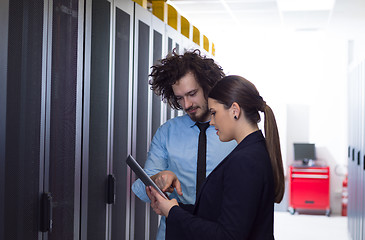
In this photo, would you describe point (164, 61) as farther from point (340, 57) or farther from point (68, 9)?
point (340, 57)

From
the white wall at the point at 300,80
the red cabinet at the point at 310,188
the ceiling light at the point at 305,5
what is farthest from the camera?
the white wall at the point at 300,80

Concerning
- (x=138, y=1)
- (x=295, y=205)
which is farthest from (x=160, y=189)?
(x=295, y=205)

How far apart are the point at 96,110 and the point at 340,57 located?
675 cm

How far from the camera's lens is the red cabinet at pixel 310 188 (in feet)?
26.1

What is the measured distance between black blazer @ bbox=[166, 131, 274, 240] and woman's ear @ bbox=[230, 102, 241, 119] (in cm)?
8

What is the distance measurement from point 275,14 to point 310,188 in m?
3.23

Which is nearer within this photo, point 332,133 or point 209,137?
point 209,137

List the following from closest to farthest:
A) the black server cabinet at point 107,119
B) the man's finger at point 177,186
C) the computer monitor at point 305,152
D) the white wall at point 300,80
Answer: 1. the man's finger at point 177,186
2. the black server cabinet at point 107,119
3. the computer monitor at point 305,152
4. the white wall at point 300,80

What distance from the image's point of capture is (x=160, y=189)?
6.35ft

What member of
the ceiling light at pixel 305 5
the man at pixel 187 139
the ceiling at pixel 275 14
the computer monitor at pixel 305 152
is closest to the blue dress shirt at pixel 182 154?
the man at pixel 187 139

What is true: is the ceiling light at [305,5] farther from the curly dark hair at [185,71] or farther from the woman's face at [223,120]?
the woman's face at [223,120]

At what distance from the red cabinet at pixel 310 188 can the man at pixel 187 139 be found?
6.06 meters

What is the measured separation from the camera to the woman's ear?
5.21ft

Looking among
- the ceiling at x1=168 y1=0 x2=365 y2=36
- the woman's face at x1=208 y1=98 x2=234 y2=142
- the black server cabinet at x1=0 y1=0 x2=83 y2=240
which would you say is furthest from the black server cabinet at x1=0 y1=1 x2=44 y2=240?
the ceiling at x1=168 y1=0 x2=365 y2=36
